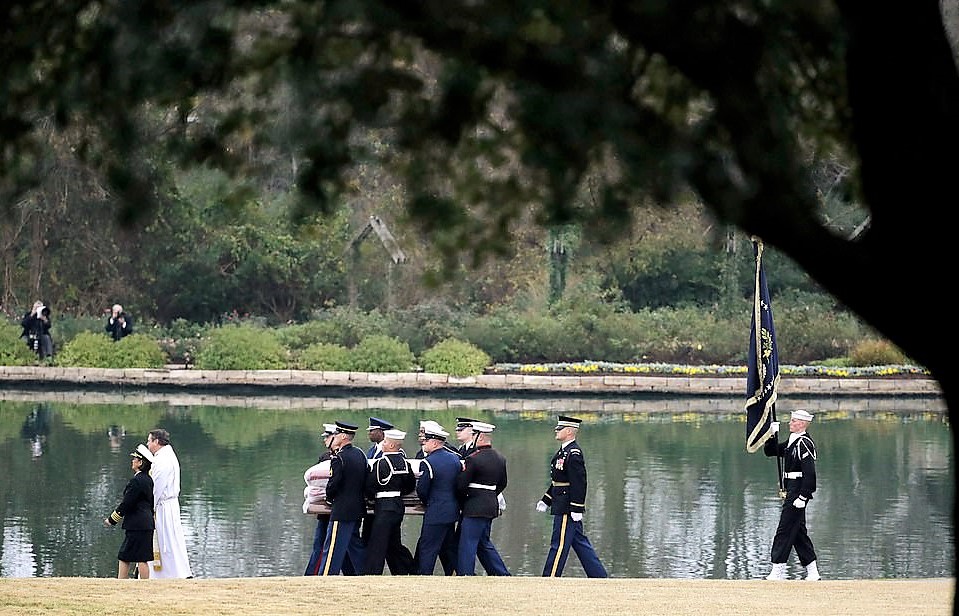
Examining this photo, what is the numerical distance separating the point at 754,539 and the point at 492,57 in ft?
43.7

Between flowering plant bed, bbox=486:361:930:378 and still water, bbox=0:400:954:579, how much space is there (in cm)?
403

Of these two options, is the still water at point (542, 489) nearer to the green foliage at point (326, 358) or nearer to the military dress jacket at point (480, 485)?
the military dress jacket at point (480, 485)

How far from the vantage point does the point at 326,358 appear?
34.8m

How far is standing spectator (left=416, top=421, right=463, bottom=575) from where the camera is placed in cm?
1318

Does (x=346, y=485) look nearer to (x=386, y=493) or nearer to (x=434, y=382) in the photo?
(x=386, y=493)

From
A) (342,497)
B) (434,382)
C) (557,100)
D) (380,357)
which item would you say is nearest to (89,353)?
(380,357)

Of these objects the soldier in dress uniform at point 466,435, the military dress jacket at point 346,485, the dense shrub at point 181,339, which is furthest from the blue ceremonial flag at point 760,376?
the dense shrub at point 181,339

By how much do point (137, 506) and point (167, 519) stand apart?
29cm

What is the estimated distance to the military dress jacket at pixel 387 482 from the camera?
1300cm

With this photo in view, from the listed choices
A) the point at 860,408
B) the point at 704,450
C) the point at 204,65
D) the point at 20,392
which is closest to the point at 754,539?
the point at 704,450

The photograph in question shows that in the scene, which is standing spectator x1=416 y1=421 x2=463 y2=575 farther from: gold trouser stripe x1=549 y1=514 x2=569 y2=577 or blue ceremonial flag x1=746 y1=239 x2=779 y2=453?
blue ceremonial flag x1=746 y1=239 x2=779 y2=453

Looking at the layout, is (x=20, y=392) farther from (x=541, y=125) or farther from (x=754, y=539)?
(x=541, y=125)

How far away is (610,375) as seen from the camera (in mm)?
34125

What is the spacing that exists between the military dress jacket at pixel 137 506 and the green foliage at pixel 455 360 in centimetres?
2129
